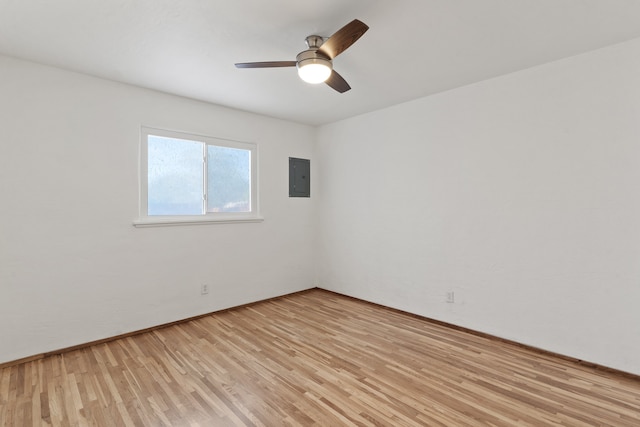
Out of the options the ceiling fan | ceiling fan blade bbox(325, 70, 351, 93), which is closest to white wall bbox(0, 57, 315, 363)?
the ceiling fan

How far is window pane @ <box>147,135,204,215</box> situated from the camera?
133 inches

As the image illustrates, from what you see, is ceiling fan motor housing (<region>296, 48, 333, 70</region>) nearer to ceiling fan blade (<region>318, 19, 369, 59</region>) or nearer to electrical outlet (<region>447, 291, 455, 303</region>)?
ceiling fan blade (<region>318, 19, 369, 59</region>)

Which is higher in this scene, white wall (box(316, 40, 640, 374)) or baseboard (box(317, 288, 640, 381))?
white wall (box(316, 40, 640, 374))

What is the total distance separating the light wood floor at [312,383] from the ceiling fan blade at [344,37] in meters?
2.30

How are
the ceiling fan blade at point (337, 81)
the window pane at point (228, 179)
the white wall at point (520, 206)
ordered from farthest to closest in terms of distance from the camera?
the window pane at point (228, 179) < the white wall at point (520, 206) < the ceiling fan blade at point (337, 81)

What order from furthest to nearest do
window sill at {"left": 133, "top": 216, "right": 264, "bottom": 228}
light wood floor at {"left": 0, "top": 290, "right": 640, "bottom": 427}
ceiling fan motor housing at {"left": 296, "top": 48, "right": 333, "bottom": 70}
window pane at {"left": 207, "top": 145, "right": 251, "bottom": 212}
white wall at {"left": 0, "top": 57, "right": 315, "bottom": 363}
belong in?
window pane at {"left": 207, "top": 145, "right": 251, "bottom": 212} → window sill at {"left": 133, "top": 216, "right": 264, "bottom": 228} → white wall at {"left": 0, "top": 57, "right": 315, "bottom": 363} → ceiling fan motor housing at {"left": 296, "top": 48, "right": 333, "bottom": 70} → light wood floor at {"left": 0, "top": 290, "right": 640, "bottom": 427}

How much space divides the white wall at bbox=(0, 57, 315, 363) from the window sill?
62 millimetres

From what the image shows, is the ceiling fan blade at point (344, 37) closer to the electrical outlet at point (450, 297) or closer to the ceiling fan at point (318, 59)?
the ceiling fan at point (318, 59)

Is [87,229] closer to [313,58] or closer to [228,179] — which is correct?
[228,179]

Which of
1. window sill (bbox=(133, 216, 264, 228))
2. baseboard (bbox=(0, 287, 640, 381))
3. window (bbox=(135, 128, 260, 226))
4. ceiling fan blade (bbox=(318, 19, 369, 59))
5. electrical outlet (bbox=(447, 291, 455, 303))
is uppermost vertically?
ceiling fan blade (bbox=(318, 19, 369, 59))

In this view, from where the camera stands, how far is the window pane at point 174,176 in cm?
337

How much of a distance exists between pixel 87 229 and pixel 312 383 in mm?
2473

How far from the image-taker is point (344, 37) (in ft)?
6.15

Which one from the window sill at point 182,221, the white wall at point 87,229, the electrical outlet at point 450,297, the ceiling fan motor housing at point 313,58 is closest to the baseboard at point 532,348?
the electrical outlet at point 450,297
